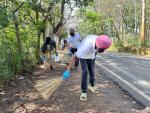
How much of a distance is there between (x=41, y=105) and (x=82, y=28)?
6096 cm

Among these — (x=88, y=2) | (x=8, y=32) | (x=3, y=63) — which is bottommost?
(x=3, y=63)

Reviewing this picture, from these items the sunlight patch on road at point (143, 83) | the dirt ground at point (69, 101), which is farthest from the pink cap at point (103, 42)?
the sunlight patch on road at point (143, 83)

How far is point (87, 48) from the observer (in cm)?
850

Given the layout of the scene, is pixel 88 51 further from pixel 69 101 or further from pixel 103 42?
pixel 69 101

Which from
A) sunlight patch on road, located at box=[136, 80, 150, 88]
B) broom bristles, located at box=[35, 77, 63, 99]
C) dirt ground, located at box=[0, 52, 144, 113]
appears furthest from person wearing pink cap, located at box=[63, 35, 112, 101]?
sunlight patch on road, located at box=[136, 80, 150, 88]

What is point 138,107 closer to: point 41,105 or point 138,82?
point 41,105

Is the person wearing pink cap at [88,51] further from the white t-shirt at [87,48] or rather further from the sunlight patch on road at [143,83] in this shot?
the sunlight patch on road at [143,83]

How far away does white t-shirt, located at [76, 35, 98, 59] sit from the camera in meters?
8.44

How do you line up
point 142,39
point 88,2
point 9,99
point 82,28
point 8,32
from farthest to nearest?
point 82,28, point 142,39, point 88,2, point 8,32, point 9,99

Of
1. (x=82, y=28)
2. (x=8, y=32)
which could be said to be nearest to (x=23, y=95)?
(x=8, y=32)

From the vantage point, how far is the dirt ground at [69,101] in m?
7.99

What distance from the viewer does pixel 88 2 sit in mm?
19828

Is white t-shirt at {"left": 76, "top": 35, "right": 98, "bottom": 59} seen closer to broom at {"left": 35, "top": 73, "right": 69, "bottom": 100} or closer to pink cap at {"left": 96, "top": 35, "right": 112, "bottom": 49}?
pink cap at {"left": 96, "top": 35, "right": 112, "bottom": 49}

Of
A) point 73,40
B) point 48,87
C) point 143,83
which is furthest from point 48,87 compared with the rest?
point 73,40
